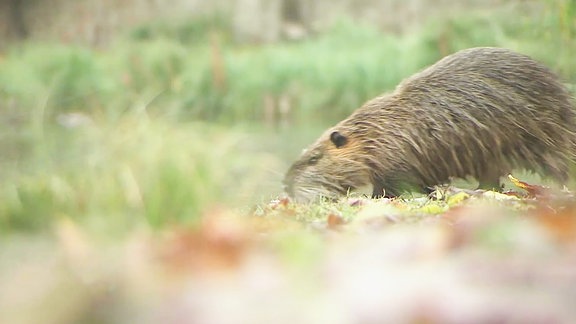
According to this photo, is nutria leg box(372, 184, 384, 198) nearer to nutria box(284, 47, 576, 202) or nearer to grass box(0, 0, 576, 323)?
nutria box(284, 47, 576, 202)

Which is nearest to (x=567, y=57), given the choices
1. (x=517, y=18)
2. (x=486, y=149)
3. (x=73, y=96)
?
(x=486, y=149)

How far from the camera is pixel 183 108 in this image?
5.43 m

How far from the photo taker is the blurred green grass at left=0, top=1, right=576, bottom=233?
2.21 metres

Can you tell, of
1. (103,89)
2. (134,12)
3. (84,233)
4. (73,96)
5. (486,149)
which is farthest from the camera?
(134,12)

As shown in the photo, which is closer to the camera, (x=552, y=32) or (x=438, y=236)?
(x=438, y=236)

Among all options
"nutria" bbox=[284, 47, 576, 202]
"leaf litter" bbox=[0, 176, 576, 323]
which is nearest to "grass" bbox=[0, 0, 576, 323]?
"leaf litter" bbox=[0, 176, 576, 323]

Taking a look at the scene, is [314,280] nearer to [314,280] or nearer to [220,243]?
[314,280]

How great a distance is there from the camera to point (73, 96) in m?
11.0

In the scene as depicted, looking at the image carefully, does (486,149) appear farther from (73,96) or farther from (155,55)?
(155,55)

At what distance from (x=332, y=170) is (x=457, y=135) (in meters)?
0.63

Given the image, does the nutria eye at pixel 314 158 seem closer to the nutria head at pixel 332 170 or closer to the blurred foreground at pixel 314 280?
the nutria head at pixel 332 170

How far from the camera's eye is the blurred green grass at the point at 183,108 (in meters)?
2.21

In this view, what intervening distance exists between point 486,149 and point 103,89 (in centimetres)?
819

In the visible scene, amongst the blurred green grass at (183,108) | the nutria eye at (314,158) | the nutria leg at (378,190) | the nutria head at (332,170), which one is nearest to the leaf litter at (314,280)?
the blurred green grass at (183,108)
